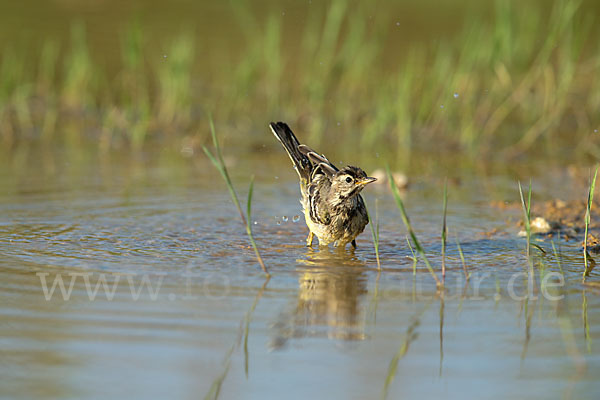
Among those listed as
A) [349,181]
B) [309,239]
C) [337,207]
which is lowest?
[309,239]

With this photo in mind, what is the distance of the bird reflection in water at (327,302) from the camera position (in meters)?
4.56

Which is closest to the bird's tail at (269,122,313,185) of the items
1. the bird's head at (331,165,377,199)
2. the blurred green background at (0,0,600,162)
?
the bird's head at (331,165,377,199)

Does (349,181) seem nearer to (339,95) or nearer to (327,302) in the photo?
(327,302)

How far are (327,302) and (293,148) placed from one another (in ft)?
9.47

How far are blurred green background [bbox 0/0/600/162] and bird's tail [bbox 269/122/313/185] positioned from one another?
3.02m

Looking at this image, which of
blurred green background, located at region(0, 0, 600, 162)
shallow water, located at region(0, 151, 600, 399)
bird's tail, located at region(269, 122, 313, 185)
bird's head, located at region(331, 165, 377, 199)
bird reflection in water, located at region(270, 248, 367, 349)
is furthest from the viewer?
blurred green background, located at region(0, 0, 600, 162)

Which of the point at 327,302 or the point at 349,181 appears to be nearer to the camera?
the point at 327,302

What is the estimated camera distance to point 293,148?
7.84 meters

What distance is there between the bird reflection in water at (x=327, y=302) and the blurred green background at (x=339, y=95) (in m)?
4.70

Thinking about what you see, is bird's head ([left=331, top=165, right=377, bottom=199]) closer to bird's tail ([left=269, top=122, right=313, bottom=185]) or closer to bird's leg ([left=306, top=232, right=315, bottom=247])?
bird's leg ([left=306, top=232, right=315, bottom=247])

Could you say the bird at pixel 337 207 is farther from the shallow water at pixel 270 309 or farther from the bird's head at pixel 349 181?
the shallow water at pixel 270 309

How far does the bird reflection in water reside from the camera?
456cm

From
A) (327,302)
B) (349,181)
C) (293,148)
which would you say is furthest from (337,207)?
(327,302)

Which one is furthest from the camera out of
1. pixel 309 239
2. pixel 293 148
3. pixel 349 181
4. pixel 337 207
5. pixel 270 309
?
pixel 293 148
